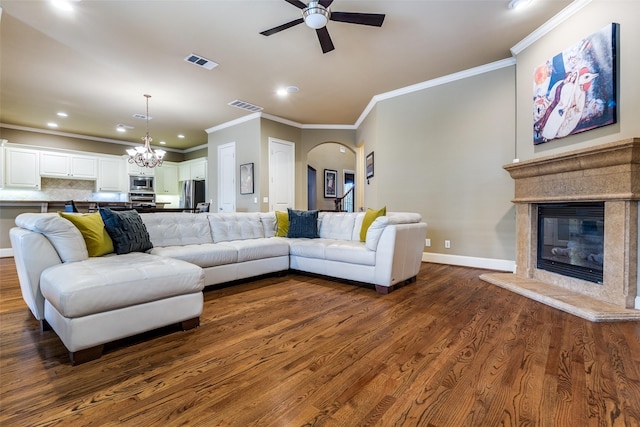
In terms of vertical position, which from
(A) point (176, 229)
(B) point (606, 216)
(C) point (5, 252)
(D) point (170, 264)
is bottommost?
(C) point (5, 252)

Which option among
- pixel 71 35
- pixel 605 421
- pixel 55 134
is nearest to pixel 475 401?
pixel 605 421

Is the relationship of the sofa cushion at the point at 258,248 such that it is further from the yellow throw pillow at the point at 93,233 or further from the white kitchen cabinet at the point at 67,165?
the white kitchen cabinet at the point at 67,165

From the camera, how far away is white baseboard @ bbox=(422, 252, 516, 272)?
3916 mm

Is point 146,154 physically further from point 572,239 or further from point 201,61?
point 572,239

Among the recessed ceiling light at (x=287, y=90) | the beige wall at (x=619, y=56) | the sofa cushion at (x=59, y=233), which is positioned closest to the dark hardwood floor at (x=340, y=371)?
the sofa cushion at (x=59, y=233)

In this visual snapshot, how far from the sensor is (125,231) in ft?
8.82

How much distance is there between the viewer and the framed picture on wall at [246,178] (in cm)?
607

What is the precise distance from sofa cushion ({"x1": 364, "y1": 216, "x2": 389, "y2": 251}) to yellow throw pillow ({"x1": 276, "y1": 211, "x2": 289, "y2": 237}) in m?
1.44

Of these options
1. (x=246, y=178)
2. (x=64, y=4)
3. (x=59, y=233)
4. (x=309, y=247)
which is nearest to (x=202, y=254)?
(x=59, y=233)

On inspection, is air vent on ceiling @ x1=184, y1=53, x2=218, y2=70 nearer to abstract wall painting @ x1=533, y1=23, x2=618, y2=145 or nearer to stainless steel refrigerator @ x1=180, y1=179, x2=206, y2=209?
abstract wall painting @ x1=533, y1=23, x2=618, y2=145

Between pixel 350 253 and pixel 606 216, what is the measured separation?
2.35 meters

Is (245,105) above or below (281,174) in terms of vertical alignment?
above

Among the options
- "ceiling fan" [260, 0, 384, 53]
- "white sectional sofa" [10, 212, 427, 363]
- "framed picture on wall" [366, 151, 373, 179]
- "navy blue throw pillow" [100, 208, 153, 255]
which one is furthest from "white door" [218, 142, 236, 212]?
"ceiling fan" [260, 0, 384, 53]

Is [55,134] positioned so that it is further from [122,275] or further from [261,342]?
[261,342]
